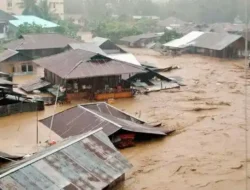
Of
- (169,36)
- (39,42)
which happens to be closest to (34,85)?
(39,42)

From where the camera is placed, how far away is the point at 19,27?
43.7 meters

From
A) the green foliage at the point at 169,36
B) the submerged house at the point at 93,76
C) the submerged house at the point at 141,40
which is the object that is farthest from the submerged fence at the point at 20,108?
the green foliage at the point at 169,36

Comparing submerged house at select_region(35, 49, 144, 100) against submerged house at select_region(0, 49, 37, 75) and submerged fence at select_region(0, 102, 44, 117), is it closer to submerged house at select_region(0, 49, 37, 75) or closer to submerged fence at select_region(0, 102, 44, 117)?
submerged fence at select_region(0, 102, 44, 117)

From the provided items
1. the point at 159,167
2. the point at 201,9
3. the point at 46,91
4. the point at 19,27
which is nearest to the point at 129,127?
the point at 159,167

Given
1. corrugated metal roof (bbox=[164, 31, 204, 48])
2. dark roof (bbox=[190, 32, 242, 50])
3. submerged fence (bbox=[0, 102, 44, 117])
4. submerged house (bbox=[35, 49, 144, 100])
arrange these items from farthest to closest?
1. corrugated metal roof (bbox=[164, 31, 204, 48])
2. dark roof (bbox=[190, 32, 242, 50])
3. submerged house (bbox=[35, 49, 144, 100])
4. submerged fence (bbox=[0, 102, 44, 117])

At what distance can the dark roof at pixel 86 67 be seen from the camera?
22328mm

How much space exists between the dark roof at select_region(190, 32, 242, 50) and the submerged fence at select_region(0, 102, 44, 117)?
2235 centimetres

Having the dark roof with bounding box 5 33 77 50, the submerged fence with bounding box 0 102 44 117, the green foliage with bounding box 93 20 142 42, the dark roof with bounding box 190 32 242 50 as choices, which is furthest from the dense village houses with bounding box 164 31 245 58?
the submerged fence with bounding box 0 102 44 117

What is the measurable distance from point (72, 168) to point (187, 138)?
24.2ft

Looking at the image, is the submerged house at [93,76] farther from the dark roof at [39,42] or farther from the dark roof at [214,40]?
the dark roof at [214,40]

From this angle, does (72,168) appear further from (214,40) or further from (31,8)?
(31,8)

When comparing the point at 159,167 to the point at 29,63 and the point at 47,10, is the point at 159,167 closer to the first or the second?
the point at 29,63

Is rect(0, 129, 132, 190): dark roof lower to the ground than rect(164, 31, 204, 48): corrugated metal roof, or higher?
lower

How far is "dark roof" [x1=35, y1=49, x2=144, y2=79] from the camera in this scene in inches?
879
